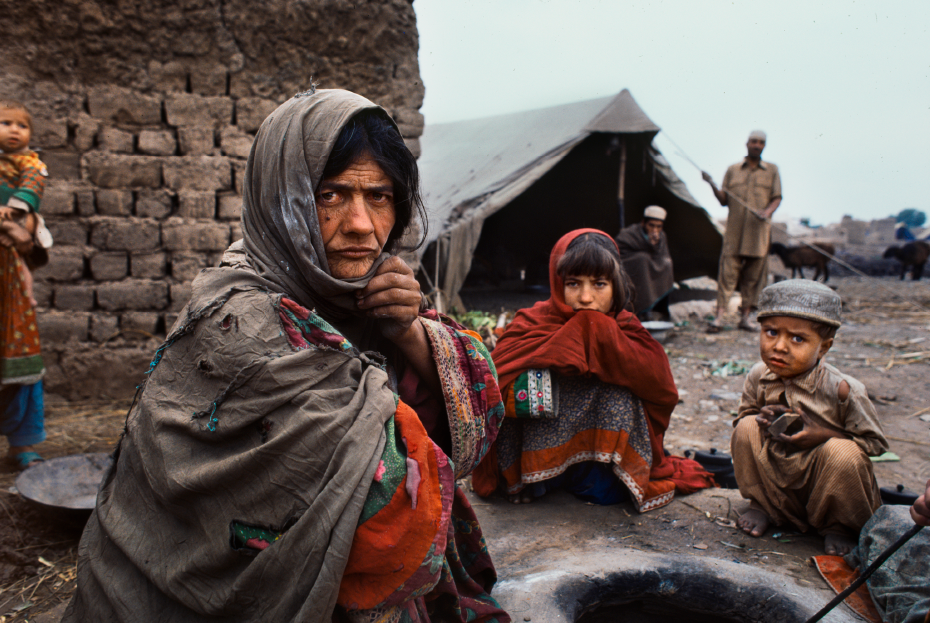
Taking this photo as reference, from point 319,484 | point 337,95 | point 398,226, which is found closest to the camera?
→ point 319,484

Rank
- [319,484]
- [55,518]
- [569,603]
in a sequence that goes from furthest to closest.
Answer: [55,518] < [569,603] < [319,484]

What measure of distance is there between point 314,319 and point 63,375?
3931 mm

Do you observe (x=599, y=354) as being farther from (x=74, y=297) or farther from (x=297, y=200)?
(x=74, y=297)

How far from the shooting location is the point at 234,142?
4.25 metres

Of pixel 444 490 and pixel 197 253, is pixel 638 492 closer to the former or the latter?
pixel 444 490

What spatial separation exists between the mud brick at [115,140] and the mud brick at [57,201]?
400mm

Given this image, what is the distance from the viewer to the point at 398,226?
1661 millimetres

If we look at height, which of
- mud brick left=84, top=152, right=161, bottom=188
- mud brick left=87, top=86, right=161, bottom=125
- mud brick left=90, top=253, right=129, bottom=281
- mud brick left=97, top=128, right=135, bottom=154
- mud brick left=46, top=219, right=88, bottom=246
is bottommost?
mud brick left=90, top=253, right=129, bottom=281

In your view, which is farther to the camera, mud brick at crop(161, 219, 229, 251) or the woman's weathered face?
mud brick at crop(161, 219, 229, 251)

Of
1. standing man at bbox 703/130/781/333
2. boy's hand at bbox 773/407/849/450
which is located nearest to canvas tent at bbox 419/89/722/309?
standing man at bbox 703/130/781/333

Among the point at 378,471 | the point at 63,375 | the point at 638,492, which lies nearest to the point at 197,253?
the point at 63,375

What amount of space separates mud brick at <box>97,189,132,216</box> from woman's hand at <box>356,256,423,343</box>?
352 cm

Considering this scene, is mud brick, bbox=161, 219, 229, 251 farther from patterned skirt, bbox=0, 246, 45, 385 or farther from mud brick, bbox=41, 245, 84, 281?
patterned skirt, bbox=0, 246, 45, 385

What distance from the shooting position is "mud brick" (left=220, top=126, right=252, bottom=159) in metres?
4.22
